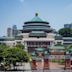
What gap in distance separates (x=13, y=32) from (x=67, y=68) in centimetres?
16460

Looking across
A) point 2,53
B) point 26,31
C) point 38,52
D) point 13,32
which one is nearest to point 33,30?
point 26,31

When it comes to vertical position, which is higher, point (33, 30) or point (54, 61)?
point (33, 30)

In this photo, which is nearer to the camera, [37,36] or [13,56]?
[13,56]

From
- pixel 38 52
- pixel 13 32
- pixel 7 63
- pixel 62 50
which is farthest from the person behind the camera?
pixel 13 32

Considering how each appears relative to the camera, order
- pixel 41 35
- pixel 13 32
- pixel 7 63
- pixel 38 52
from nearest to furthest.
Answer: pixel 7 63 < pixel 38 52 < pixel 41 35 < pixel 13 32

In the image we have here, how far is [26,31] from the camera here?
8238 cm

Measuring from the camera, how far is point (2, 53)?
3653 centimetres

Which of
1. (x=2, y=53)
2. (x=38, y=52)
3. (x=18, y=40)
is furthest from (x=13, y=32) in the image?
(x=2, y=53)

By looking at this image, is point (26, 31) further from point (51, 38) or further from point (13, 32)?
point (13, 32)

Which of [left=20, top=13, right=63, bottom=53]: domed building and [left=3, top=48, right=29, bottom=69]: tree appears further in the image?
[left=20, top=13, right=63, bottom=53]: domed building

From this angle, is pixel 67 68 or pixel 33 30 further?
pixel 33 30

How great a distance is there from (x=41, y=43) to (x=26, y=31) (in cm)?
556

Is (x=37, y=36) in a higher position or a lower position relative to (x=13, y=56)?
higher

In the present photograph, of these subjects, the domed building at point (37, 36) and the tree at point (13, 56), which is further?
the domed building at point (37, 36)
